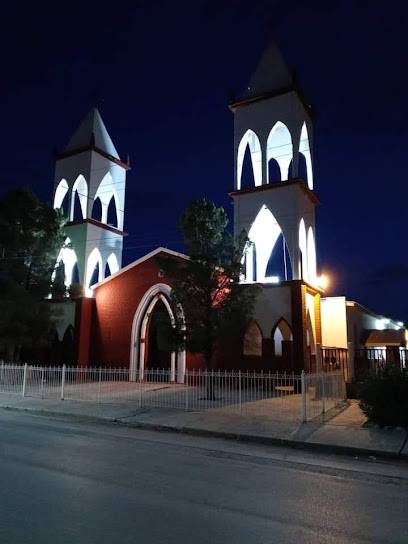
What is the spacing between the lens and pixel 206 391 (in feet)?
49.3

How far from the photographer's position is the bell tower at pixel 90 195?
25922 millimetres

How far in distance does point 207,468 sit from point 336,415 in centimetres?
627

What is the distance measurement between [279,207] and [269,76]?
→ 675 cm

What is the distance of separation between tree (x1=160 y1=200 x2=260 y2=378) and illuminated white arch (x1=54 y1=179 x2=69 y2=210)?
14.1m

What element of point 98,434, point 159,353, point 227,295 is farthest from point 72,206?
point 98,434

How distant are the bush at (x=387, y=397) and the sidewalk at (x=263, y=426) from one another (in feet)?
0.92

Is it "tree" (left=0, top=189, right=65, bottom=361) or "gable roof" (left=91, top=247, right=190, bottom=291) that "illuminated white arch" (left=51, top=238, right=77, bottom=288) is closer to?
"tree" (left=0, top=189, right=65, bottom=361)

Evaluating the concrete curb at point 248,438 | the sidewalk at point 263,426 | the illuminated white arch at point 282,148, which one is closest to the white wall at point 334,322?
the illuminated white arch at point 282,148

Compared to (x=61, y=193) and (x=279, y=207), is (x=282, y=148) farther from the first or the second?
(x=61, y=193)

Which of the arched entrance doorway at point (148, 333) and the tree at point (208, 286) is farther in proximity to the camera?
the arched entrance doorway at point (148, 333)

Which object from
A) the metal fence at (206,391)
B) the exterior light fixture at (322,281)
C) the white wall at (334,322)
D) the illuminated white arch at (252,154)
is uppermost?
the illuminated white arch at (252,154)

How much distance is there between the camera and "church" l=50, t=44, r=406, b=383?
19.0 m

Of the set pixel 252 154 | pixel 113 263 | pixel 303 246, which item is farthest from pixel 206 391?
pixel 113 263

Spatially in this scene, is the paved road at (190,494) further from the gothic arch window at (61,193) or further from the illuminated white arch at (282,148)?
the gothic arch window at (61,193)
